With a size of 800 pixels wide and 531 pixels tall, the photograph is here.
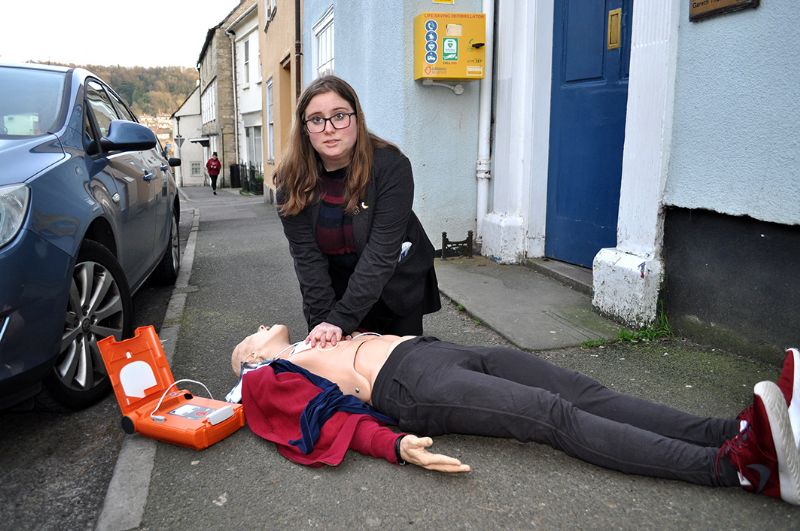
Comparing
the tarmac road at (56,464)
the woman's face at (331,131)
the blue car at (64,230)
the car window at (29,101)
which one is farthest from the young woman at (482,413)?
the car window at (29,101)

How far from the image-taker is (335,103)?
10.2 ft

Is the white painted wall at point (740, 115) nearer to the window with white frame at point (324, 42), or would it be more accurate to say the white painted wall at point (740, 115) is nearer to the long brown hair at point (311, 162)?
the long brown hair at point (311, 162)

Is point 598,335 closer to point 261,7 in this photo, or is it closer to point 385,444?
point 385,444

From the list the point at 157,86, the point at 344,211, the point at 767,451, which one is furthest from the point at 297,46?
the point at 157,86

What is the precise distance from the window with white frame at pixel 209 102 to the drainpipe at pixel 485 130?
31.8 meters

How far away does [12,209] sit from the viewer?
271cm

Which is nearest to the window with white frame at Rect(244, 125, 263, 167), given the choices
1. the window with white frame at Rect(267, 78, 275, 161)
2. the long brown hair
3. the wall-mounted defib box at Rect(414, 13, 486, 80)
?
the window with white frame at Rect(267, 78, 275, 161)

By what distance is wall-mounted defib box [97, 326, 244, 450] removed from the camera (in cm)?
283

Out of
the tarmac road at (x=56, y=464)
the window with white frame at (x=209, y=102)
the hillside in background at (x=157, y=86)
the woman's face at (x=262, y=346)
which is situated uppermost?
the hillside in background at (x=157, y=86)

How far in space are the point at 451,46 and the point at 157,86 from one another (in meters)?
65.2

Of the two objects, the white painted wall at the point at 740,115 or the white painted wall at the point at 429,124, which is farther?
the white painted wall at the point at 429,124

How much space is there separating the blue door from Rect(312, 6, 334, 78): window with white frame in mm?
5168

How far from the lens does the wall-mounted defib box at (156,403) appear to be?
111 inches

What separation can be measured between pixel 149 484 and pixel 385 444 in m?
0.93
